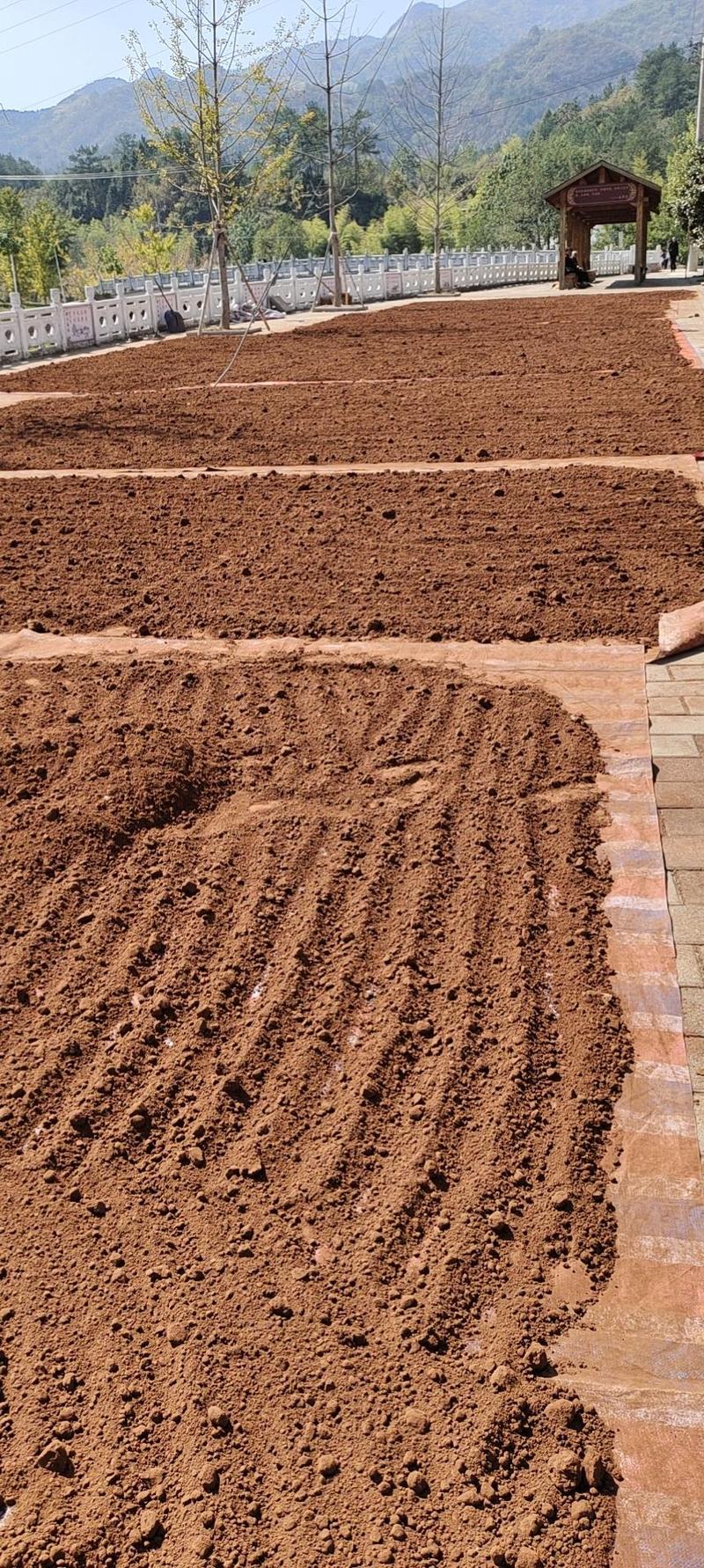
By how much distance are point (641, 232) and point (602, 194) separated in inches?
61.1

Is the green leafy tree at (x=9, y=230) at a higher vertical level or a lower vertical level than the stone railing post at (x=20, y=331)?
higher

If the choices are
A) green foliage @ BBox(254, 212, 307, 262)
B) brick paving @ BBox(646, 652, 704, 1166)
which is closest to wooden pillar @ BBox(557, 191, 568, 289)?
brick paving @ BBox(646, 652, 704, 1166)

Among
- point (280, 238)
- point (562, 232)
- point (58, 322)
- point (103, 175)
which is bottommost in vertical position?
point (58, 322)

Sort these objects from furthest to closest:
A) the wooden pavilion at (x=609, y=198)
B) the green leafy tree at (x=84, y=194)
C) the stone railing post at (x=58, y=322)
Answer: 1. the green leafy tree at (x=84, y=194)
2. the wooden pavilion at (x=609, y=198)
3. the stone railing post at (x=58, y=322)

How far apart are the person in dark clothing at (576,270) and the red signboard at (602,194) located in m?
1.86

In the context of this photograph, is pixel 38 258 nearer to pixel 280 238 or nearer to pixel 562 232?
pixel 280 238

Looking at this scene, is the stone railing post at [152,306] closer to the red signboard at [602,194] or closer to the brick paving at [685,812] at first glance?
the red signboard at [602,194]

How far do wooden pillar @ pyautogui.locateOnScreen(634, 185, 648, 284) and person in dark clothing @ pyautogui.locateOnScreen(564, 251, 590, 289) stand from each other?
5.01 ft

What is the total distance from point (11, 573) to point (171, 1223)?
6.51 metres

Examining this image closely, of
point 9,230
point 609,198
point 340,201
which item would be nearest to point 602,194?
point 609,198

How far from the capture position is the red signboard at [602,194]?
3497 centimetres

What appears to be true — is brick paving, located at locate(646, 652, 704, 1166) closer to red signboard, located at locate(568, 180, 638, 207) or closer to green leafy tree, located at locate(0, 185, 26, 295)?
red signboard, located at locate(568, 180, 638, 207)

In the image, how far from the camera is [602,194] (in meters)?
35.3

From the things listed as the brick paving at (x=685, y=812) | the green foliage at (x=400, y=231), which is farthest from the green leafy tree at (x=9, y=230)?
the brick paving at (x=685, y=812)
